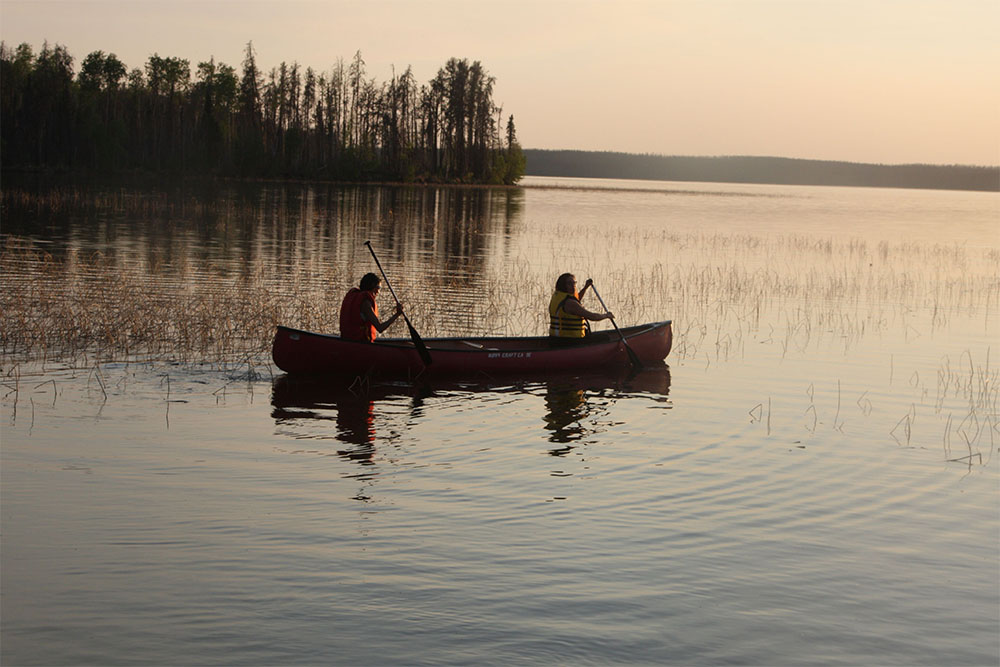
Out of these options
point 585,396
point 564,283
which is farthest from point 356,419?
point 564,283

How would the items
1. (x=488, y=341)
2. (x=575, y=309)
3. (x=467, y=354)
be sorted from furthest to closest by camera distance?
(x=575, y=309) → (x=488, y=341) → (x=467, y=354)

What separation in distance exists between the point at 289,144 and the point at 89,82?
23623 millimetres

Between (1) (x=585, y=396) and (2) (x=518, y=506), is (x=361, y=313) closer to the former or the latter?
(1) (x=585, y=396)

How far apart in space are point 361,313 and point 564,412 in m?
3.01

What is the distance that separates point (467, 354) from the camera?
13445 millimetres

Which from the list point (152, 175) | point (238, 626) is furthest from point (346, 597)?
point (152, 175)

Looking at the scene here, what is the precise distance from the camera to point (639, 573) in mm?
6820

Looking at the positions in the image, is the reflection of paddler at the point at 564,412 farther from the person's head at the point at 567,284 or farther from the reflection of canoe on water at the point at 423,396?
the person's head at the point at 567,284

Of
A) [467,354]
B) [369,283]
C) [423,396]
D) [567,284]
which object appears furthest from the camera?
[567,284]

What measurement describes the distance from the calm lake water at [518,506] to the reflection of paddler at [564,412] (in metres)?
0.05

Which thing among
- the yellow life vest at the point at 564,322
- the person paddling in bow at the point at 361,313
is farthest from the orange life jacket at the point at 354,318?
the yellow life vest at the point at 564,322

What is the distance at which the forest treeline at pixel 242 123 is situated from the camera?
8925 cm

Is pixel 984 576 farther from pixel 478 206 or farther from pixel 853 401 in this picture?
pixel 478 206

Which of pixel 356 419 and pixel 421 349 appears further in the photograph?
pixel 421 349
